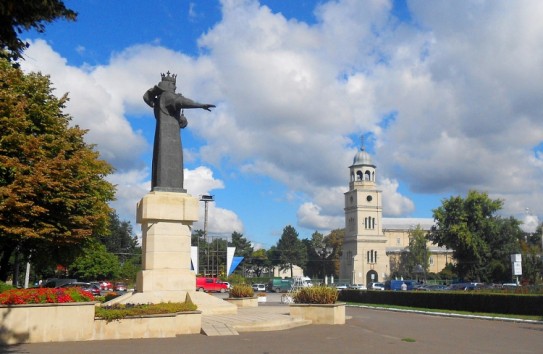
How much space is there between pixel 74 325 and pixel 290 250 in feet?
358

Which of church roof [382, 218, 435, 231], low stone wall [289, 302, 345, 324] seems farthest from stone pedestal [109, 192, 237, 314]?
church roof [382, 218, 435, 231]

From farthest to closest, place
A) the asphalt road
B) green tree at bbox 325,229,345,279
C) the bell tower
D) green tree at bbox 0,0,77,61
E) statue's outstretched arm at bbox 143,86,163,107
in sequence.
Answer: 1. green tree at bbox 325,229,345,279
2. the bell tower
3. statue's outstretched arm at bbox 143,86,163,107
4. the asphalt road
5. green tree at bbox 0,0,77,61

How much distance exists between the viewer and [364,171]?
114312 mm

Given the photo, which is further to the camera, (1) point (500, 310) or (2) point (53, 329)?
(1) point (500, 310)

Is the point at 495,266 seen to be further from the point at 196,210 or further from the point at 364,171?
the point at 196,210

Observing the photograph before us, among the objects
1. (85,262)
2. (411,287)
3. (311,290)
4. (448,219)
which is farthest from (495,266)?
(311,290)

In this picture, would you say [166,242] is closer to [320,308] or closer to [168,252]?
[168,252]

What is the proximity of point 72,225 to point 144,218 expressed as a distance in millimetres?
6769

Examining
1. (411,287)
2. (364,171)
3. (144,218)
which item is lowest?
(411,287)

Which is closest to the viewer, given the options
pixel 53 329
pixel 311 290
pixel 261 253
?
pixel 53 329

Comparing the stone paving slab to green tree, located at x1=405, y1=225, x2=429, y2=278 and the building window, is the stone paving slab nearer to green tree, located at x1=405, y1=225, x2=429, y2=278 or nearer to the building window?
green tree, located at x1=405, y1=225, x2=429, y2=278

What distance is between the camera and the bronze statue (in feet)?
70.8

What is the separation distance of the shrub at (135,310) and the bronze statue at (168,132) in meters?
6.20

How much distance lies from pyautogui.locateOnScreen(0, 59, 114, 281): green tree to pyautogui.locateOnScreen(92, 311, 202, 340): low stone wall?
8464 mm
